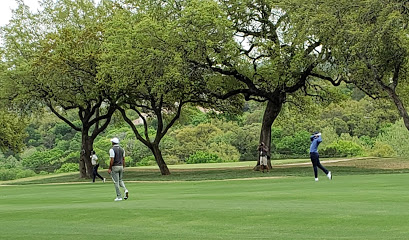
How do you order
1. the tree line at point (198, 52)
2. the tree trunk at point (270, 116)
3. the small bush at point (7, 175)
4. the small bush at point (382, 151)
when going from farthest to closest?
the small bush at point (382, 151), the small bush at point (7, 175), the tree trunk at point (270, 116), the tree line at point (198, 52)

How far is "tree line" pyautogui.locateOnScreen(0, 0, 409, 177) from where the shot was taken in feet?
112

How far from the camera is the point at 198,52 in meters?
37.0

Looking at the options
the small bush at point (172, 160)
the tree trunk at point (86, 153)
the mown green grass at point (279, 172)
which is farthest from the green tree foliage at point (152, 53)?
the small bush at point (172, 160)

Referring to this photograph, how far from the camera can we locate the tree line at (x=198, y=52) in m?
34.3

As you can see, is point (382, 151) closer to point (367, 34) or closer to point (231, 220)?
point (367, 34)

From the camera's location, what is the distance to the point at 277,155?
2894 inches

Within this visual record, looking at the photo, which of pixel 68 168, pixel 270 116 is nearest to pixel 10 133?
pixel 68 168

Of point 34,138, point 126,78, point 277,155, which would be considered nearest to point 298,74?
point 126,78

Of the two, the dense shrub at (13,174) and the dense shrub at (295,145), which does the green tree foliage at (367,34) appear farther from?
the dense shrub at (13,174)

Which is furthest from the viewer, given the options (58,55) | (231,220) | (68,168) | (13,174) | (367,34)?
(68,168)

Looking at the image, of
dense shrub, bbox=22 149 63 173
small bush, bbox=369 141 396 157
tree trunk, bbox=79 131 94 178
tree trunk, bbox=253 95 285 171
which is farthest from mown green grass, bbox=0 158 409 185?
dense shrub, bbox=22 149 63 173

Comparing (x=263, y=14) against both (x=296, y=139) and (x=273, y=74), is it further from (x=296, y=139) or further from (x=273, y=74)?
(x=296, y=139)

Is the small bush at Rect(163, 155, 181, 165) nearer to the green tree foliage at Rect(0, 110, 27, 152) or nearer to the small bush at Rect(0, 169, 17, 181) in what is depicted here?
the small bush at Rect(0, 169, 17, 181)

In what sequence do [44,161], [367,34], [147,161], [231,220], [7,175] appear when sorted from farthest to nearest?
[44,161]
[147,161]
[7,175]
[367,34]
[231,220]
